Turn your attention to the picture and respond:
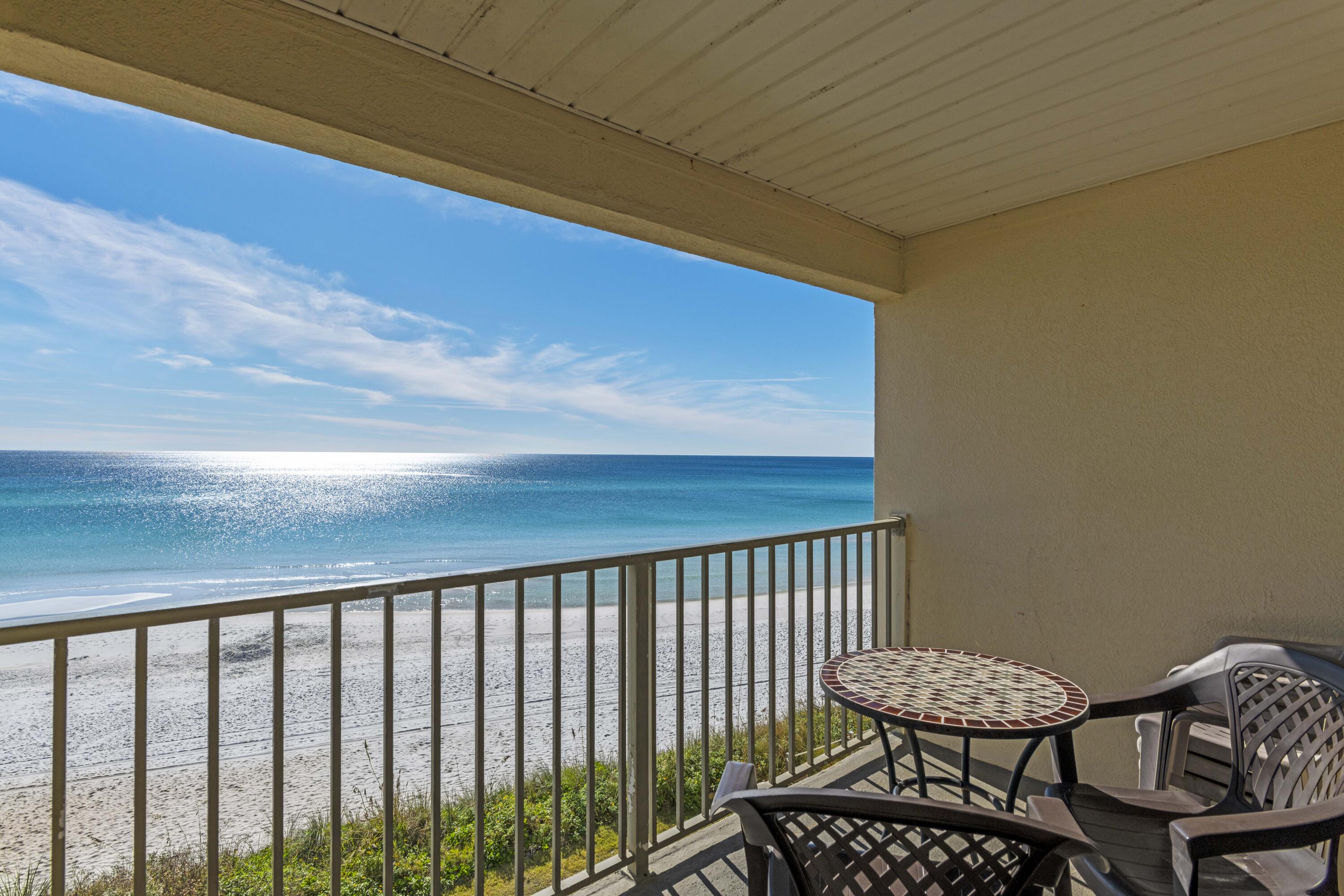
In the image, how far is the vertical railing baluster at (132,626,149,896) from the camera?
1218 millimetres

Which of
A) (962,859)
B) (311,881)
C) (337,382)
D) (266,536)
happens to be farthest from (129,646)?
(337,382)

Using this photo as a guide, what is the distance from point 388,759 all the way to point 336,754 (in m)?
0.13

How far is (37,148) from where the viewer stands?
1689 cm

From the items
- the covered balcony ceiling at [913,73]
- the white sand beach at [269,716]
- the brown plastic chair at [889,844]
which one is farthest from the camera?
the white sand beach at [269,716]

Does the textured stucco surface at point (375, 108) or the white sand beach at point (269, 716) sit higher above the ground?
the textured stucco surface at point (375, 108)

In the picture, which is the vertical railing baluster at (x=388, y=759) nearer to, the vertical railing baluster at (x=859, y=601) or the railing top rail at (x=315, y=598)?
the railing top rail at (x=315, y=598)

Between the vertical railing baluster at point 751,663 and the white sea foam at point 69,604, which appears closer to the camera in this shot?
the vertical railing baluster at point 751,663

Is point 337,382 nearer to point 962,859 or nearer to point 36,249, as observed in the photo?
point 36,249

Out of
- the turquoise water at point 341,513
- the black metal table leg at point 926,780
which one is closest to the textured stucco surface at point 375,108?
the black metal table leg at point 926,780

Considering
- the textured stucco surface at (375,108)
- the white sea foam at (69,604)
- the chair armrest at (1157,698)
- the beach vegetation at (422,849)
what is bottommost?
the white sea foam at (69,604)

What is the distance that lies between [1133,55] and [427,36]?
1852 millimetres

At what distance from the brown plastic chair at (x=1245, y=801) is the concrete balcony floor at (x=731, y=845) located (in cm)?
36

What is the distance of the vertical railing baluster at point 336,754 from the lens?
1.48 m

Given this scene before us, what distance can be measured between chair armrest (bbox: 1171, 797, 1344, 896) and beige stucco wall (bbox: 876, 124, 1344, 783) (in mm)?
1229
